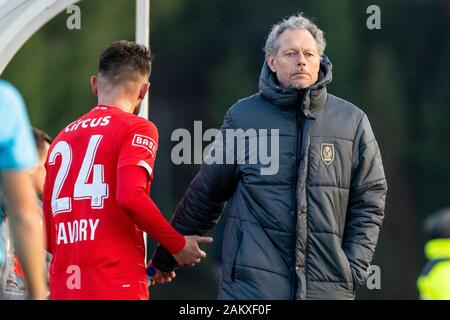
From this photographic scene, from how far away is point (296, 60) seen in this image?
515 cm

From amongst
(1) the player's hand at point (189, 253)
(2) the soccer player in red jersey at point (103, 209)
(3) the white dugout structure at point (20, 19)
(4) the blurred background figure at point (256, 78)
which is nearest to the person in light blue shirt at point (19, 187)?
(2) the soccer player in red jersey at point (103, 209)

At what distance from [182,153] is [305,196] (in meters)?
2.30

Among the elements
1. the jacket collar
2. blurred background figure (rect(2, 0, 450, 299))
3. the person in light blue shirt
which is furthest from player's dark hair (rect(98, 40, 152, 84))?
blurred background figure (rect(2, 0, 450, 299))

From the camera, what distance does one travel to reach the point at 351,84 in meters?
7.30

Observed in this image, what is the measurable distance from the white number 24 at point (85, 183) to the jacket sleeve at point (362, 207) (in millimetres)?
999

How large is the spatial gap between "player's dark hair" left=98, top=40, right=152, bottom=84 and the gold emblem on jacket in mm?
830

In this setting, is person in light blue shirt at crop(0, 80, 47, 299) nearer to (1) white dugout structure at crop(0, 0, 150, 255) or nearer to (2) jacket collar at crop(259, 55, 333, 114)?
(2) jacket collar at crop(259, 55, 333, 114)

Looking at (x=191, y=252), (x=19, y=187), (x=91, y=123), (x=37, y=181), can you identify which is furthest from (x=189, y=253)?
(x=19, y=187)

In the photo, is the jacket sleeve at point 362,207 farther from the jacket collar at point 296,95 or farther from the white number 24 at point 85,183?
the white number 24 at point 85,183

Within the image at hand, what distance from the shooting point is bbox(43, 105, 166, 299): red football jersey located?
16.3 feet

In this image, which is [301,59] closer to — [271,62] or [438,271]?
[271,62]

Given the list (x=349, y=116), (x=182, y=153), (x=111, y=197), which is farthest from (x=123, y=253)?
(x=182, y=153)

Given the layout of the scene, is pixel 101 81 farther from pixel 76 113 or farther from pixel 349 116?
pixel 76 113

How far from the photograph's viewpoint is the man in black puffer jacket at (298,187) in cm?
493
